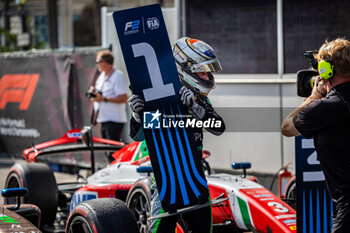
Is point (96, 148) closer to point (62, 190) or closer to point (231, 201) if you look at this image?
point (62, 190)

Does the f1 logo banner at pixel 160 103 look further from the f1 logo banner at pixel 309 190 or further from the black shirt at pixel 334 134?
the black shirt at pixel 334 134

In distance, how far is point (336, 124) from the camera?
11.8ft

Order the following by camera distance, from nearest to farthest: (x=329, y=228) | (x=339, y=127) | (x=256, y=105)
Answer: (x=339, y=127)
(x=329, y=228)
(x=256, y=105)

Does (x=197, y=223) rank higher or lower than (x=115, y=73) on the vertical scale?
lower

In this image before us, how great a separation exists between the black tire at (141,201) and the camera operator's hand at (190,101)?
4.79ft

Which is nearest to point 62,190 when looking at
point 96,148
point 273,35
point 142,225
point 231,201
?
point 96,148

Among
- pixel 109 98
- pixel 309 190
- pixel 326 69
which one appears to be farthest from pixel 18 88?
pixel 326 69

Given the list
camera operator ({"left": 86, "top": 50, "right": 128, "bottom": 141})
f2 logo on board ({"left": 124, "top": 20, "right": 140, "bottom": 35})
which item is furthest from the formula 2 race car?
camera operator ({"left": 86, "top": 50, "right": 128, "bottom": 141})

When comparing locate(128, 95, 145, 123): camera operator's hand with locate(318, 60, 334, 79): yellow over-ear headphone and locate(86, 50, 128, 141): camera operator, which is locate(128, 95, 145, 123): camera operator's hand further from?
locate(86, 50, 128, 141): camera operator

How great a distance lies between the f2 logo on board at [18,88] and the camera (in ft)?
39.0

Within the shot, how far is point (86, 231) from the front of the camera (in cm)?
445

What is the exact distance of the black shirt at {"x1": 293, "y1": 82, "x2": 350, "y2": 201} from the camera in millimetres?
3584

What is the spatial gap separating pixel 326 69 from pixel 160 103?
102cm

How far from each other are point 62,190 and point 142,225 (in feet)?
4.70
